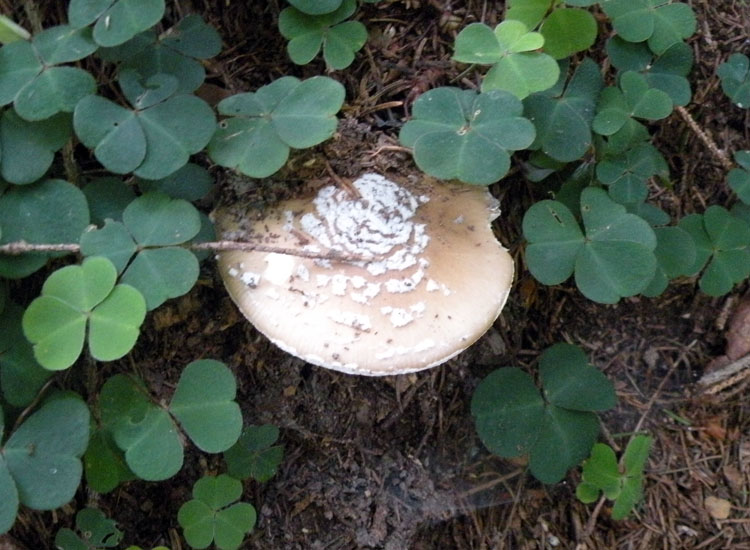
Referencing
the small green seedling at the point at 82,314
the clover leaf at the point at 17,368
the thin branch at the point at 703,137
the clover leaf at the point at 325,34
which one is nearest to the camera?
the small green seedling at the point at 82,314

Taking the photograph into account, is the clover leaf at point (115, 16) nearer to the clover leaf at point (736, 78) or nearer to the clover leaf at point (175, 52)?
the clover leaf at point (175, 52)

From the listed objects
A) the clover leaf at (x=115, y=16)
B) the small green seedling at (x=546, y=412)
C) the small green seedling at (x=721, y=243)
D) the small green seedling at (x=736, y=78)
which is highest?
the clover leaf at (x=115, y=16)

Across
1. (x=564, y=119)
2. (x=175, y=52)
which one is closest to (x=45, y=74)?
(x=175, y=52)

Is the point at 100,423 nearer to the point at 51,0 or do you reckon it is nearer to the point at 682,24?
the point at 51,0

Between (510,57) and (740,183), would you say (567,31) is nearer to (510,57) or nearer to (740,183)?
(510,57)

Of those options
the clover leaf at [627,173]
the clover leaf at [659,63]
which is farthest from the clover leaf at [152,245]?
the clover leaf at [659,63]

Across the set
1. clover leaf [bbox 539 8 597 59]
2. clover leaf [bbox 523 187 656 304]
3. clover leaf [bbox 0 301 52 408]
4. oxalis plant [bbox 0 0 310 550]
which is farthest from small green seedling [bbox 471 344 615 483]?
clover leaf [bbox 0 301 52 408]

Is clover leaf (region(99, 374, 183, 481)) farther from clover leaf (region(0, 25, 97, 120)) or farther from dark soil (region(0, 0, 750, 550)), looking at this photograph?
clover leaf (region(0, 25, 97, 120))
